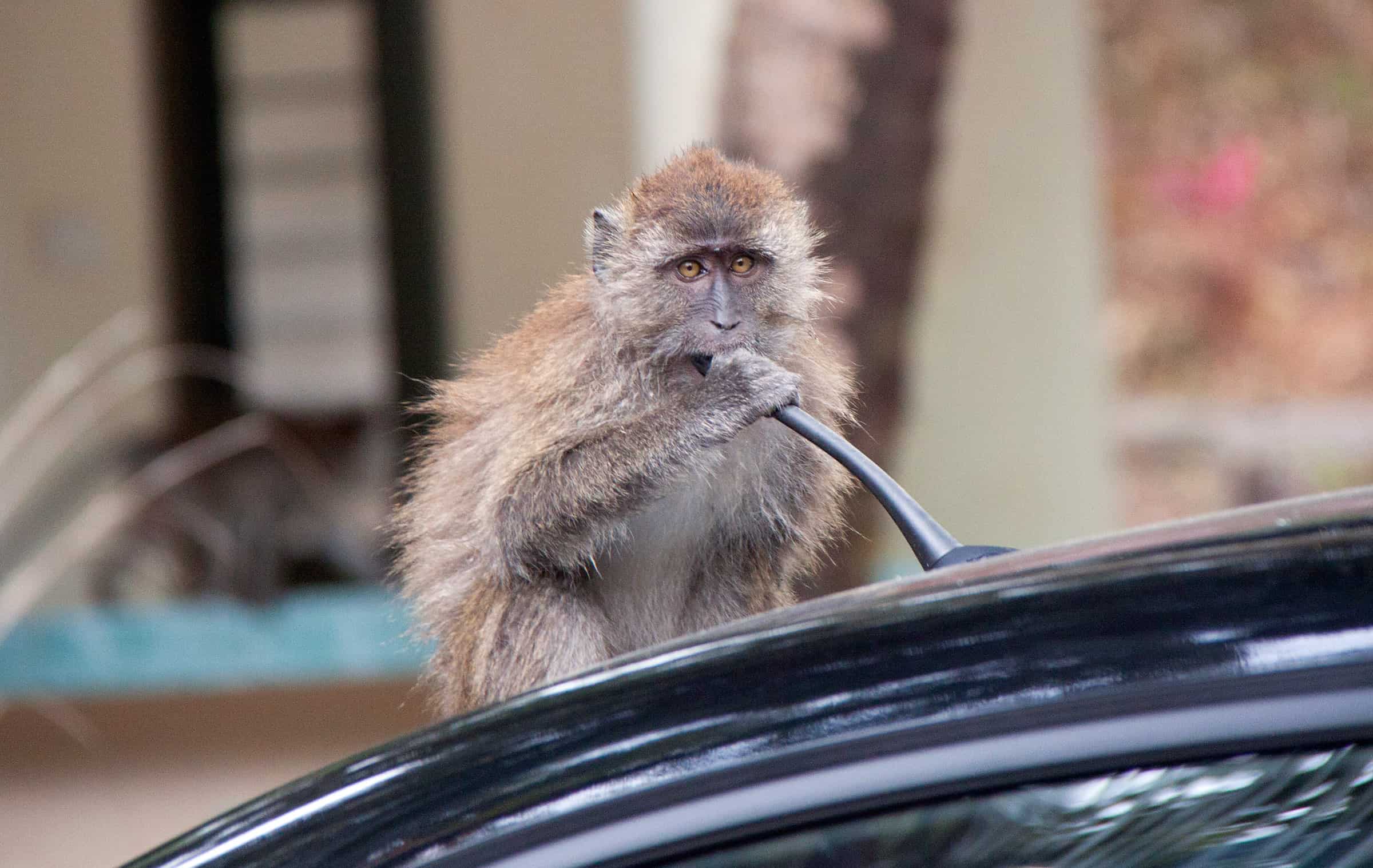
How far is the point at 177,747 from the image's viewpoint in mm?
5344

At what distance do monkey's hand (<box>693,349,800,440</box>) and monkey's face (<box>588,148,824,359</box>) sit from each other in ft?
0.52

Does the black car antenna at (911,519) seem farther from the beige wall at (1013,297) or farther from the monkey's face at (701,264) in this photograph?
the beige wall at (1013,297)

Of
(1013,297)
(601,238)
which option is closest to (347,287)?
(1013,297)

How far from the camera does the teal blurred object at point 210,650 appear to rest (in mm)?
4949

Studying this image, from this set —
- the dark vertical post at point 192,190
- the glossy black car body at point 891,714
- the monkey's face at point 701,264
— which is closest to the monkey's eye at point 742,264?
the monkey's face at point 701,264

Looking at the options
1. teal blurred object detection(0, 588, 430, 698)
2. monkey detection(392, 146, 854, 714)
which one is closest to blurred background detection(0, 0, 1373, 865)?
teal blurred object detection(0, 588, 430, 698)

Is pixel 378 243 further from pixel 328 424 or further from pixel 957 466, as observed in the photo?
pixel 957 466

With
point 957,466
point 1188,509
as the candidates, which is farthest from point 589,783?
point 1188,509

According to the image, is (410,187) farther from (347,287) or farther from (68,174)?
(68,174)

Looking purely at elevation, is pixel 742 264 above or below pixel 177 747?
above

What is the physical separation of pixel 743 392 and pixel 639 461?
0.18 metres

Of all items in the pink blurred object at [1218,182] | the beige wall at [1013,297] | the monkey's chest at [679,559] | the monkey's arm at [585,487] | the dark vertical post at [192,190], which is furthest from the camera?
the pink blurred object at [1218,182]

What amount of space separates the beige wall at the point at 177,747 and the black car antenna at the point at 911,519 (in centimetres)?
393

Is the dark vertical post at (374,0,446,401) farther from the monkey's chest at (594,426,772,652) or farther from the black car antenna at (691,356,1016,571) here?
the black car antenna at (691,356,1016,571)
